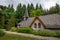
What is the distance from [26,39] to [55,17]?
21178 millimetres

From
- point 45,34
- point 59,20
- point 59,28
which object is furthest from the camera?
point 59,20

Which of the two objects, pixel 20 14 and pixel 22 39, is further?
pixel 20 14

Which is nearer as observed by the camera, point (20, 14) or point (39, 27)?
point (39, 27)

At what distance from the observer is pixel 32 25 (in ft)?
142

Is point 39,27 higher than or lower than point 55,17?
A: lower

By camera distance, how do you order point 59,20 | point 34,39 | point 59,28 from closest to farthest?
point 34,39 < point 59,28 < point 59,20

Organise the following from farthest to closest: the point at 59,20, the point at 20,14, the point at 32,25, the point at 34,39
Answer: the point at 20,14 < the point at 32,25 < the point at 59,20 < the point at 34,39

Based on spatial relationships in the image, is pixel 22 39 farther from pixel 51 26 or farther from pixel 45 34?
pixel 51 26

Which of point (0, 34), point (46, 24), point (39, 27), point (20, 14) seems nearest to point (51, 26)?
point (46, 24)

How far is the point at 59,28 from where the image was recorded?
36469 millimetres

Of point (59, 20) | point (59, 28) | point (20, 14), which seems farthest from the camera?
point (20, 14)

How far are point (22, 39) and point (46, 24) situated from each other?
1886 centimetres

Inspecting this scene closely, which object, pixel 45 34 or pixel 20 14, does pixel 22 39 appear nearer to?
Result: pixel 45 34

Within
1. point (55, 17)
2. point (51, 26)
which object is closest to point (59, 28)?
point (51, 26)
